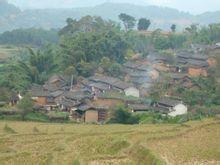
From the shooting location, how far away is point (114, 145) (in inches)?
890

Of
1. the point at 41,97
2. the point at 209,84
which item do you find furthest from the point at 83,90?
the point at 209,84

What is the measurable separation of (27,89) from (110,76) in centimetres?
869

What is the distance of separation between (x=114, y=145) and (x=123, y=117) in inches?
449

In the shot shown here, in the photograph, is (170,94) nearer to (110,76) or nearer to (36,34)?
(110,76)

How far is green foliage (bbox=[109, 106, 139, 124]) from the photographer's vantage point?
33719 mm

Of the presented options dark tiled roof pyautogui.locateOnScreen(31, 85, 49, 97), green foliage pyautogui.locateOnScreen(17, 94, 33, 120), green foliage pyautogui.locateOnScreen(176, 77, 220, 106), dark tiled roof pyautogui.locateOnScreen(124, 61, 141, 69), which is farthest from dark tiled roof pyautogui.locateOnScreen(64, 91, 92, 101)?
dark tiled roof pyautogui.locateOnScreen(124, 61, 141, 69)

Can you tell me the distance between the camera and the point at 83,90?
141 ft

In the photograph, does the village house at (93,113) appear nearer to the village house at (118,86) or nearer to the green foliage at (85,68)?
the village house at (118,86)

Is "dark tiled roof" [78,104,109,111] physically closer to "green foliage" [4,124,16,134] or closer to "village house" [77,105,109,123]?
"village house" [77,105,109,123]

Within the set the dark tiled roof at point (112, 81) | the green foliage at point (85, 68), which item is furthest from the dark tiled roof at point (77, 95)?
the green foliage at point (85, 68)

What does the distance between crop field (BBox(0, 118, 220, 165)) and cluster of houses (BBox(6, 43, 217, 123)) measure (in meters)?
6.72

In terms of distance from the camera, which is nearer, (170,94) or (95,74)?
(170,94)

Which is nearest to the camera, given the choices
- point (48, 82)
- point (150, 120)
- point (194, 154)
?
point (194, 154)

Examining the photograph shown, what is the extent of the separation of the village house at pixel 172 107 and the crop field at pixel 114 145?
6.67 meters
